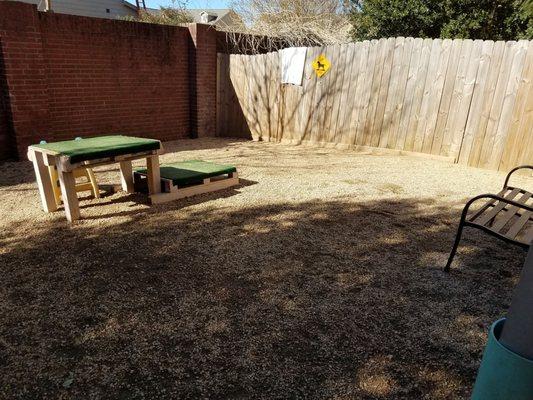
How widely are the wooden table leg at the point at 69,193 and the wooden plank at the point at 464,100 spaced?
6.32 metres

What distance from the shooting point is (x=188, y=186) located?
5.23 meters

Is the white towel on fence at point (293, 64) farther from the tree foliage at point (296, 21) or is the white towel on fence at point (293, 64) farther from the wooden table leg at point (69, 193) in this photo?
the wooden table leg at point (69, 193)

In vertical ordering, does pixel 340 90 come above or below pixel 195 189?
above

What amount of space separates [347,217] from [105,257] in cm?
Result: 265

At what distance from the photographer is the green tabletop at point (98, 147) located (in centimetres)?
396

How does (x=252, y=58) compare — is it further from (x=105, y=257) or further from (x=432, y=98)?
(x=105, y=257)

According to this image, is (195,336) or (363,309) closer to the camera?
(195,336)

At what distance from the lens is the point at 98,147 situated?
422 centimetres

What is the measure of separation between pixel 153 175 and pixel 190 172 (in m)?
0.60

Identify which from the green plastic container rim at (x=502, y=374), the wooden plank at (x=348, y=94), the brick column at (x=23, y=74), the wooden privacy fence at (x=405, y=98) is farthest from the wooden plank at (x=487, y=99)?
the brick column at (x=23, y=74)

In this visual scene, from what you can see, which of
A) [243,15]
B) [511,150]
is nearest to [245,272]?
[511,150]

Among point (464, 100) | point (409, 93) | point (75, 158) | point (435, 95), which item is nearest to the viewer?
point (75, 158)

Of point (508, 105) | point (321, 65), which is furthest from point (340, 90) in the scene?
point (508, 105)

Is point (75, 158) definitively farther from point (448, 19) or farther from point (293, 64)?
point (448, 19)
